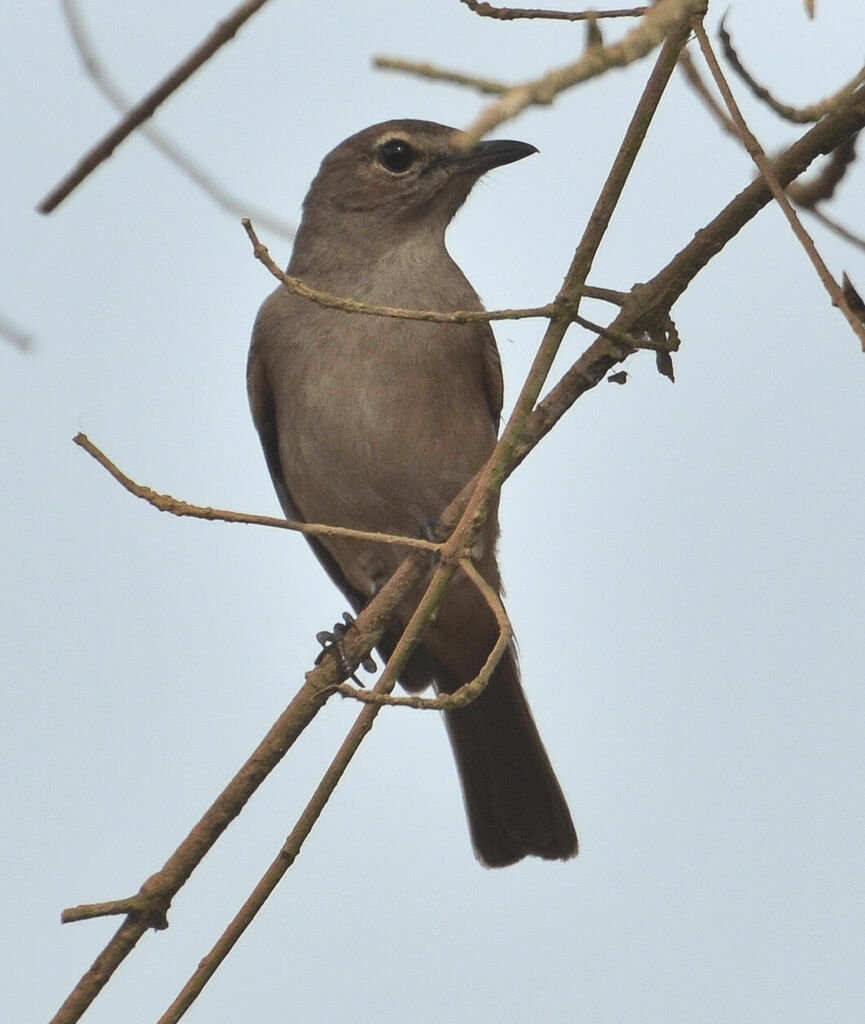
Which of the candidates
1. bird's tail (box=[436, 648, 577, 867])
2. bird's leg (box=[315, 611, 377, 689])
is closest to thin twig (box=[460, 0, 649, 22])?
bird's leg (box=[315, 611, 377, 689])

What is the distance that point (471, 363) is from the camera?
23.9 ft

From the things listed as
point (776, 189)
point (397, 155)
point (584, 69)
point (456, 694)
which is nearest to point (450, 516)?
point (456, 694)

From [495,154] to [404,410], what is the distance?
1.24 meters

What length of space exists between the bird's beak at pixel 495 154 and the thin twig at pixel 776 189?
3.65 metres

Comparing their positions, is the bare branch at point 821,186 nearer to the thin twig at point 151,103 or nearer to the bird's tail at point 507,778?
the thin twig at point 151,103

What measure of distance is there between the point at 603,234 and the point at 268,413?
3.88 meters

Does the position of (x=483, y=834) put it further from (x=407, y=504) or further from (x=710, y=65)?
(x=710, y=65)

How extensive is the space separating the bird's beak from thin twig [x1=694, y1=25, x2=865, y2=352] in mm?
3651

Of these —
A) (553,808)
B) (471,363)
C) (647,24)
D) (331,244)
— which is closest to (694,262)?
(647,24)

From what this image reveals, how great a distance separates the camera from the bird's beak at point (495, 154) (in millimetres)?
7188

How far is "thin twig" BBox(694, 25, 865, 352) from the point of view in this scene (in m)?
3.09

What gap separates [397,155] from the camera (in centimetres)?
761

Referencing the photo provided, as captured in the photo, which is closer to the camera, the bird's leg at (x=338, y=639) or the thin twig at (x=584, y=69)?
the thin twig at (x=584, y=69)

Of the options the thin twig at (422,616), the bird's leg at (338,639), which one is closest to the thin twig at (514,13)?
the thin twig at (422,616)
